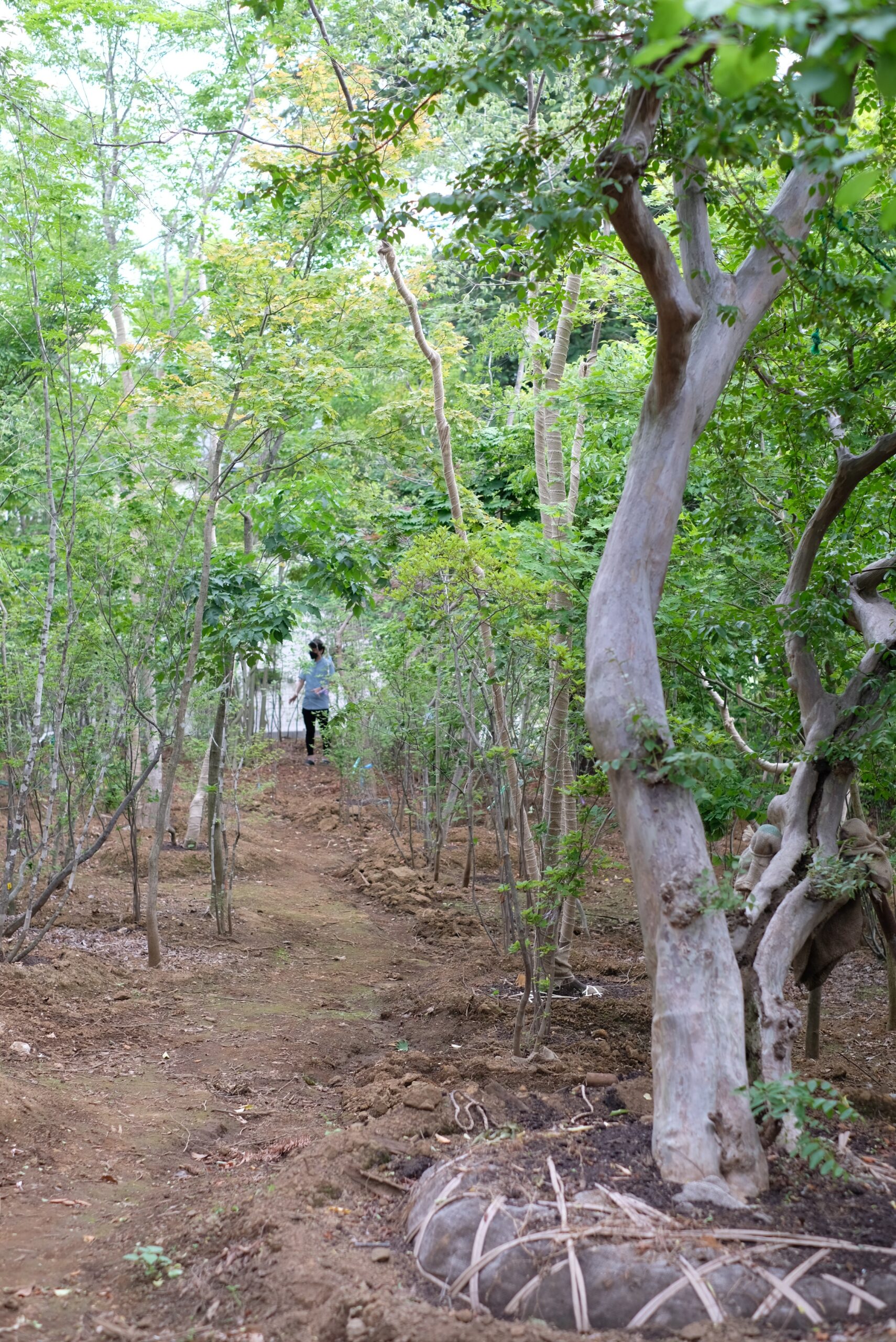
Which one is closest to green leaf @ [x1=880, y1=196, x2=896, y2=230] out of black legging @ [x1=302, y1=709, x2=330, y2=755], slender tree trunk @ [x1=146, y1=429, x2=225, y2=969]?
slender tree trunk @ [x1=146, y1=429, x2=225, y2=969]

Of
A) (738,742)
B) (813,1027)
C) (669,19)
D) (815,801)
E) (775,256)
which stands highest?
(775,256)

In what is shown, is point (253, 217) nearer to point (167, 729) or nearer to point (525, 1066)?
point (167, 729)

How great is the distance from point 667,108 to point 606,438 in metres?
3.65

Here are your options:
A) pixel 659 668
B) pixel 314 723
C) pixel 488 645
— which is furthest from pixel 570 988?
pixel 314 723

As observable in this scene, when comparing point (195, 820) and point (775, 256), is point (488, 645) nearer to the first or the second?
point (775, 256)

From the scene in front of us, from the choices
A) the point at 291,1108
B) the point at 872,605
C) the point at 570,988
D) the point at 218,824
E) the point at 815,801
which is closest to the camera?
the point at 815,801

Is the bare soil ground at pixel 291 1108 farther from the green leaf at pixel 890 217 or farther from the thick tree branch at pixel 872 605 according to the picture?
the green leaf at pixel 890 217

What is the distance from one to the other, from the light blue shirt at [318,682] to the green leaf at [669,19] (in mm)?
12171

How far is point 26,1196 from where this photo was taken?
3783 mm

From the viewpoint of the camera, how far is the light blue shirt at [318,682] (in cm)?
1402

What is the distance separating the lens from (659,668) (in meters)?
3.74

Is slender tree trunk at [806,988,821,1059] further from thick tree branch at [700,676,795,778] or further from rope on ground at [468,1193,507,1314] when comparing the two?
rope on ground at [468,1193,507,1314]

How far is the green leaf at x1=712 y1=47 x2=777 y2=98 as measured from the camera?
1369 mm

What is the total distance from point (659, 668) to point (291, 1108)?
281cm
